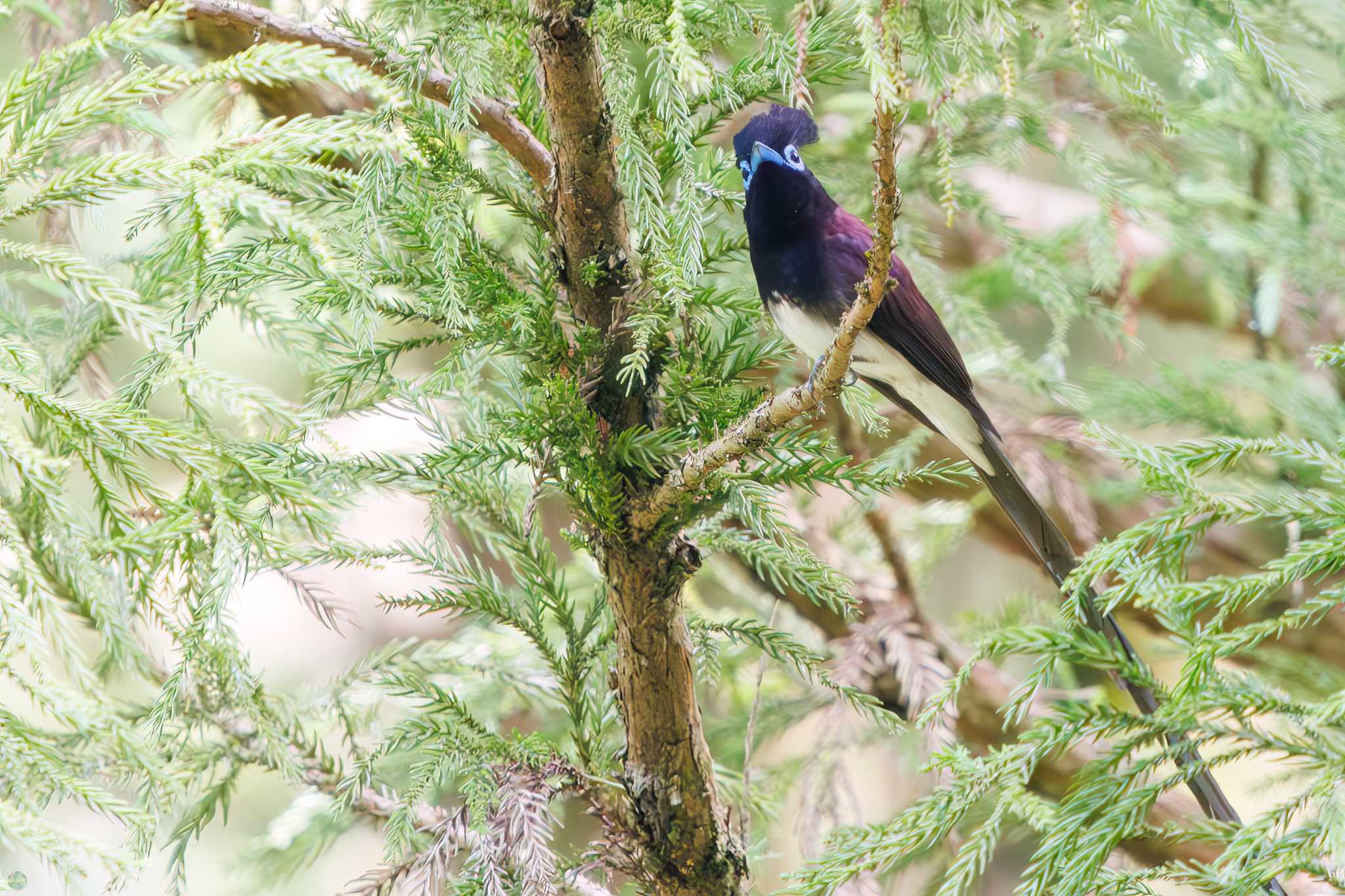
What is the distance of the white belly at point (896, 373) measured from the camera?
193cm

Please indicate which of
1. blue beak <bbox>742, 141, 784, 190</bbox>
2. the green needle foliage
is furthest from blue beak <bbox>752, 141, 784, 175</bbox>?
the green needle foliage

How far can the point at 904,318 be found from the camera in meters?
2.01

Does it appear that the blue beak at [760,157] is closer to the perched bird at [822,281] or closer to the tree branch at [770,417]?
the perched bird at [822,281]

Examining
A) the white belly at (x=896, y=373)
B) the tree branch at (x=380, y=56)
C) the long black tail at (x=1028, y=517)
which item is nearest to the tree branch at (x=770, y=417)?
the tree branch at (x=380, y=56)

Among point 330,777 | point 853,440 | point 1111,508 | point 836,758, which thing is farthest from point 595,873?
point 1111,508

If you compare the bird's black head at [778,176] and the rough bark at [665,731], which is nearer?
the rough bark at [665,731]

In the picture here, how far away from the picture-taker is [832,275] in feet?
6.36

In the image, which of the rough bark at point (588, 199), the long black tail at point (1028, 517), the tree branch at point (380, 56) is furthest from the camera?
the long black tail at point (1028, 517)

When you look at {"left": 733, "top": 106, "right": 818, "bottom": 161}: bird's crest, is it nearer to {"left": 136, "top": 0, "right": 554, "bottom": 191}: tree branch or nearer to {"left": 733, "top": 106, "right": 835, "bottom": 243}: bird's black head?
{"left": 733, "top": 106, "right": 835, "bottom": 243}: bird's black head

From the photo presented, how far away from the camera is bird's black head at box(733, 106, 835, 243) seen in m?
1.70

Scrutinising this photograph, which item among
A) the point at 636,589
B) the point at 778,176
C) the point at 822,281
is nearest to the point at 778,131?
the point at 778,176

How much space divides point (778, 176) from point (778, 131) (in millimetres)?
198

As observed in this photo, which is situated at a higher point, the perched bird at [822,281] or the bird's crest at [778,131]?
the bird's crest at [778,131]

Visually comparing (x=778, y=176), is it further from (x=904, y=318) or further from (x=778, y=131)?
(x=904, y=318)
